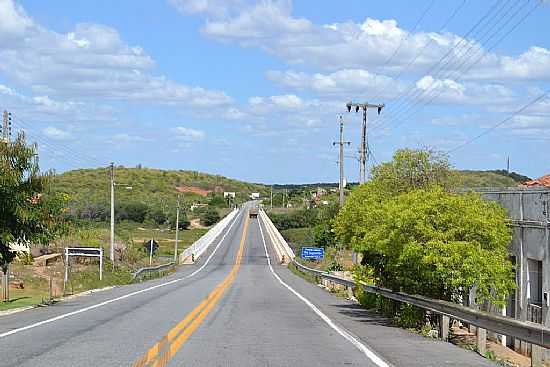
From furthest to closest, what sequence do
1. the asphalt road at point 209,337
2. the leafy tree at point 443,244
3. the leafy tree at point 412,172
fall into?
1. the leafy tree at point 412,172
2. the leafy tree at point 443,244
3. the asphalt road at point 209,337

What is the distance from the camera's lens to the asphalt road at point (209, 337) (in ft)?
39.3

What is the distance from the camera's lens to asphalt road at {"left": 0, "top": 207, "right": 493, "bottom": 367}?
12.0m

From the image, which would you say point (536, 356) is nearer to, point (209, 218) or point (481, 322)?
point (481, 322)

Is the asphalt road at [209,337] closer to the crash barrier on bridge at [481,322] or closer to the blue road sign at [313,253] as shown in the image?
the crash barrier on bridge at [481,322]

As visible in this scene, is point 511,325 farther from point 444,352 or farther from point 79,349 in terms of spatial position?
point 79,349

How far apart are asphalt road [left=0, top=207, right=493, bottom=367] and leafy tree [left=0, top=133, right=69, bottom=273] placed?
2875 millimetres

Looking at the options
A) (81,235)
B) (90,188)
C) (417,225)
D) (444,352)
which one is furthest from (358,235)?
(90,188)

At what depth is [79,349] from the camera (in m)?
12.8

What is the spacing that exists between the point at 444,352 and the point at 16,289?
102ft

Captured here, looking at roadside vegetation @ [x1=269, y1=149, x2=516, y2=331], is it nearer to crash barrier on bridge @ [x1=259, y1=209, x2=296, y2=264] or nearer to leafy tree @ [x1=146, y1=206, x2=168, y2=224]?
crash barrier on bridge @ [x1=259, y1=209, x2=296, y2=264]

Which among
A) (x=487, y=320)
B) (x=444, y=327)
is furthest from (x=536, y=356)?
(x=444, y=327)

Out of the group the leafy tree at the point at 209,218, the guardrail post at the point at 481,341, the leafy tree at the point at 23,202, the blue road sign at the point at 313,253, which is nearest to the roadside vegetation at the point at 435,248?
the guardrail post at the point at 481,341

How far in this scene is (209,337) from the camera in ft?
48.7

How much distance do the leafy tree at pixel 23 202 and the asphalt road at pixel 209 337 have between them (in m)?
2.88
